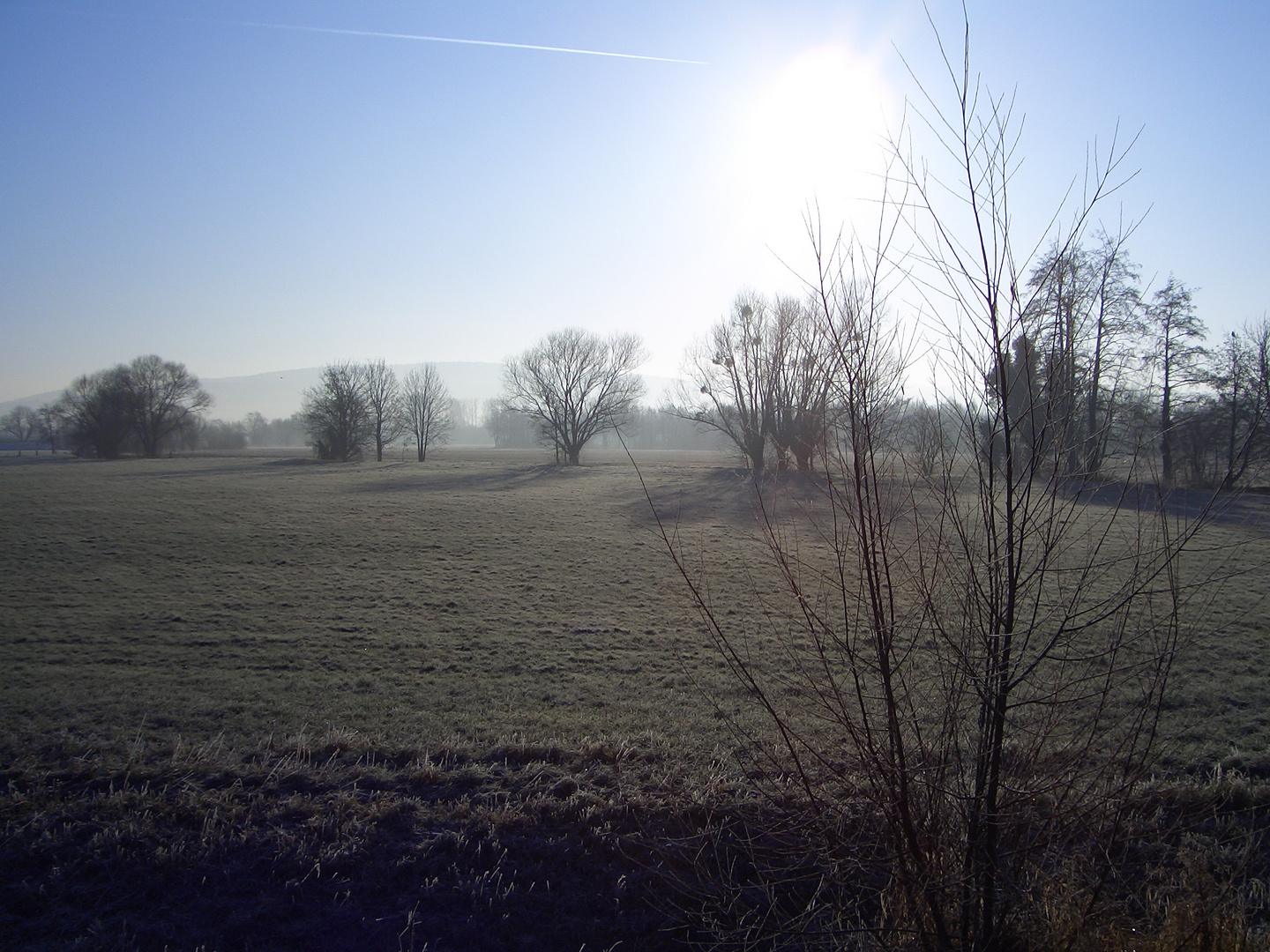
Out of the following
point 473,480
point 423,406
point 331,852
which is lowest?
point 331,852

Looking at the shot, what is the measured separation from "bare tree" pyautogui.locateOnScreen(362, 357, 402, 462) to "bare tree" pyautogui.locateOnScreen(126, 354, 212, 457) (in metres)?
17.1

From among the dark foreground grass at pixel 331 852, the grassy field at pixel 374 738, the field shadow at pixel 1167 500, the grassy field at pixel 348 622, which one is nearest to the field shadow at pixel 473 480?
the grassy field at pixel 348 622

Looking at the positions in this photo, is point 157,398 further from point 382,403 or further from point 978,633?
point 978,633

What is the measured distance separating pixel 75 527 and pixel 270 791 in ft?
64.1

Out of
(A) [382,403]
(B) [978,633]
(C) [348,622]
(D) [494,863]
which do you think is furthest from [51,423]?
(B) [978,633]

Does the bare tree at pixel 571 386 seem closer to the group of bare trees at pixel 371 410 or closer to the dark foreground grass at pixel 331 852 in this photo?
the group of bare trees at pixel 371 410

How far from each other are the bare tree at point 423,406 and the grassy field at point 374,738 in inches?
2088

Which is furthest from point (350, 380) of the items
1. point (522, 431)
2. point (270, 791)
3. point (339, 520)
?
point (522, 431)

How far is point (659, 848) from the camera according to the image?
12.4ft

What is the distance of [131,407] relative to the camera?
196ft

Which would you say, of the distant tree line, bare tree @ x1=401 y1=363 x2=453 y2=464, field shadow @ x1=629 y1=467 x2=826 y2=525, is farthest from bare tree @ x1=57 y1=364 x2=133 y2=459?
the distant tree line

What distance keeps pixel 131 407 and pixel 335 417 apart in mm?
20405

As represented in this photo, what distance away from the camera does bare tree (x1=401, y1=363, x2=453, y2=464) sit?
67750 mm

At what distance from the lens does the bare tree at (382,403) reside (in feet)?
202
